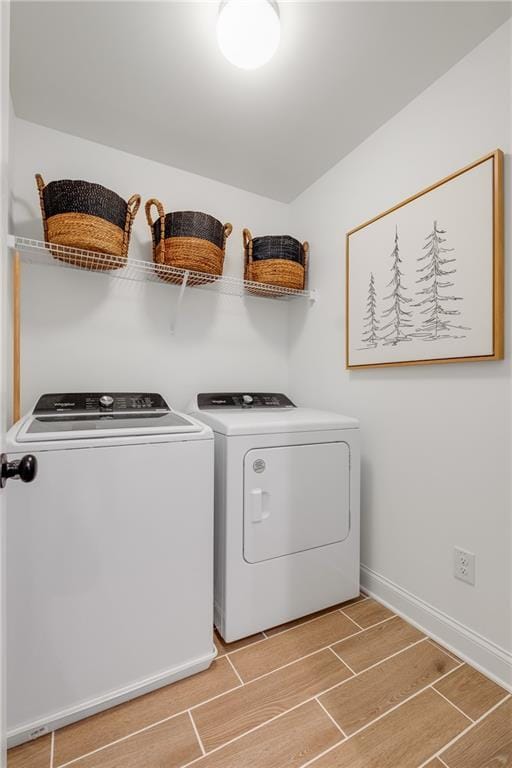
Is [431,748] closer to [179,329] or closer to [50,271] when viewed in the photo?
[179,329]

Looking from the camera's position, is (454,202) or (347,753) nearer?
(347,753)

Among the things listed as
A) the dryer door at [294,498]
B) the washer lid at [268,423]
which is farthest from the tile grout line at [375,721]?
the washer lid at [268,423]

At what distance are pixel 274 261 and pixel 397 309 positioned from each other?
2.53ft

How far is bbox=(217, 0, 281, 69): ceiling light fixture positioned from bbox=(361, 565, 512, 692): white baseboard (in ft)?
7.47

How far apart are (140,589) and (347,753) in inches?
31.1

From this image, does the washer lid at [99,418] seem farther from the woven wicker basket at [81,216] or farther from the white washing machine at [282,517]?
the woven wicker basket at [81,216]

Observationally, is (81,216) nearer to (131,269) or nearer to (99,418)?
(131,269)

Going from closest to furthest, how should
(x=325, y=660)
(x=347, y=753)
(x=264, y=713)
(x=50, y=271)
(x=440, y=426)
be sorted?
(x=347, y=753) → (x=264, y=713) → (x=325, y=660) → (x=440, y=426) → (x=50, y=271)

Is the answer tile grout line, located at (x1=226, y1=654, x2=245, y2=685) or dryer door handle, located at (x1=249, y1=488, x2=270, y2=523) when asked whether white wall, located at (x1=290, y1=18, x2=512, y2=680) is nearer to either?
dryer door handle, located at (x1=249, y1=488, x2=270, y2=523)

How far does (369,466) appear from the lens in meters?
1.86

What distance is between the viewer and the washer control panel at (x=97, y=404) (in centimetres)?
159

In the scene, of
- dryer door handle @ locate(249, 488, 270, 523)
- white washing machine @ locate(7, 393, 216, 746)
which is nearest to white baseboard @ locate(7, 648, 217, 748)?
white washing machine @ locate(7, 393, 216, 746)

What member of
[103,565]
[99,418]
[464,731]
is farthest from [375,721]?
[99,418]

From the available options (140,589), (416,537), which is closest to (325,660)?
(416,537)
